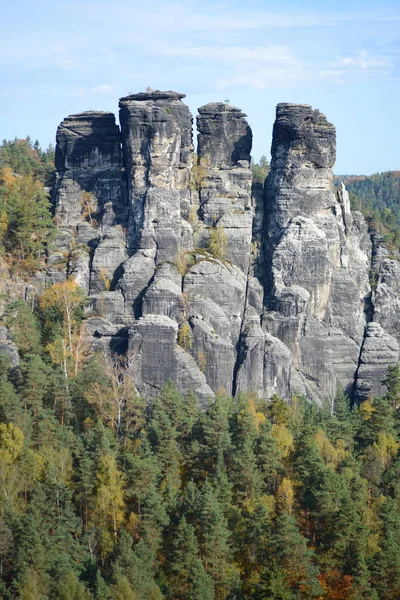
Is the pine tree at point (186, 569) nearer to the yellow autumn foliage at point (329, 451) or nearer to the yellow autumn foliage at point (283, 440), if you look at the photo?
the yellow autumn foliage at point (283, 440)

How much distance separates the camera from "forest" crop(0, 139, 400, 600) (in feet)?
136

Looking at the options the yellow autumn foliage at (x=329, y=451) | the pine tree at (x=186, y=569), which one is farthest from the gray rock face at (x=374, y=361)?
the pine tree at (x=186, y=569)

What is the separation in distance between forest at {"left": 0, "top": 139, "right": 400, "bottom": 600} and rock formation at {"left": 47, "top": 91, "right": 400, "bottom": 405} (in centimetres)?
403

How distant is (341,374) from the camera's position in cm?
6222

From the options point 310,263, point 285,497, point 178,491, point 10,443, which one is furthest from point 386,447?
point 10,443

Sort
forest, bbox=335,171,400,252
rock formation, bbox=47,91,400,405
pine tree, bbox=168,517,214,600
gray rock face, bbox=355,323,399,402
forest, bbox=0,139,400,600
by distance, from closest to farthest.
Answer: pine tree, bbox=168,517,214,600
forest, bbox=0,139,400,600
rock formation, bbox=47,91,400,405
gray rock face, bbox=355,323,399,402
forest, bbox=335,171,400,252

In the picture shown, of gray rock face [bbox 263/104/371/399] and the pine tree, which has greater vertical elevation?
gray rock face [bbox 263/104/371/399]

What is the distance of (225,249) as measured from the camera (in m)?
62.8

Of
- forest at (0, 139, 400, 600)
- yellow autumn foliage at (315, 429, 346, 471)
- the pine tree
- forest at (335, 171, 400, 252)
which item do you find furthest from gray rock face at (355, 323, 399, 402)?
forest at (335, 171, 400, 252)

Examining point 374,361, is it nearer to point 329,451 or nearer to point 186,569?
point 329,451

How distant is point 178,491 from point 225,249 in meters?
20.0

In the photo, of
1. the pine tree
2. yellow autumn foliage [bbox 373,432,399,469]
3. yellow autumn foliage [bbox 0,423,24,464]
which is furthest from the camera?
yellow autumn foliage [bbox 373,432,399,469]

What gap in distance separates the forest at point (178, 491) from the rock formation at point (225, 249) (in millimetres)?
4029

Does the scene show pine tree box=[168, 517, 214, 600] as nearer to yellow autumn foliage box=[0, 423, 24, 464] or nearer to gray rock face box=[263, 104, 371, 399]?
yellow autumn foliage box=[0, 423, 24, 464]
